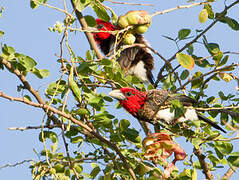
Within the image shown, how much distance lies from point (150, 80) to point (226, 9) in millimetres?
1916

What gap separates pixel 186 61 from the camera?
2.25m

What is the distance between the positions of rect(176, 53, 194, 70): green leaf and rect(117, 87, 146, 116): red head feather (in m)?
0.70

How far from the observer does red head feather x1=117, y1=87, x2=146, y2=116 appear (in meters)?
2.91

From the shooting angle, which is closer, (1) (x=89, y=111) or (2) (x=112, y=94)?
(1) (x=89, y=111)

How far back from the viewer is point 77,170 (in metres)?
2.79

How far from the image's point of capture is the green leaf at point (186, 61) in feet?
7.32

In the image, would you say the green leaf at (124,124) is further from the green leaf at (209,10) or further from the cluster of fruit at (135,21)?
the green leaf at (209,10)

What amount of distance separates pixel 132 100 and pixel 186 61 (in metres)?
0.77

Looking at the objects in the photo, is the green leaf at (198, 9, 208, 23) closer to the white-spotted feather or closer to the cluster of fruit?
the cluster of fruit

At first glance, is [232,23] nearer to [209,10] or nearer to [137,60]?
[209,10]

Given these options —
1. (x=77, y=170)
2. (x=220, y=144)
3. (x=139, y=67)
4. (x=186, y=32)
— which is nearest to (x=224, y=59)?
(x=186, y=32)

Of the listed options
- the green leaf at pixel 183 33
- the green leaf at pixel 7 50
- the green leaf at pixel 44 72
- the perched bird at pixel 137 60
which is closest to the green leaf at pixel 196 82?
the green leaf at pixel 183 33

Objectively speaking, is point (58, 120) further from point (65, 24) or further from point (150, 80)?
point (150, 80)

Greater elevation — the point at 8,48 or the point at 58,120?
the point at 8,48
